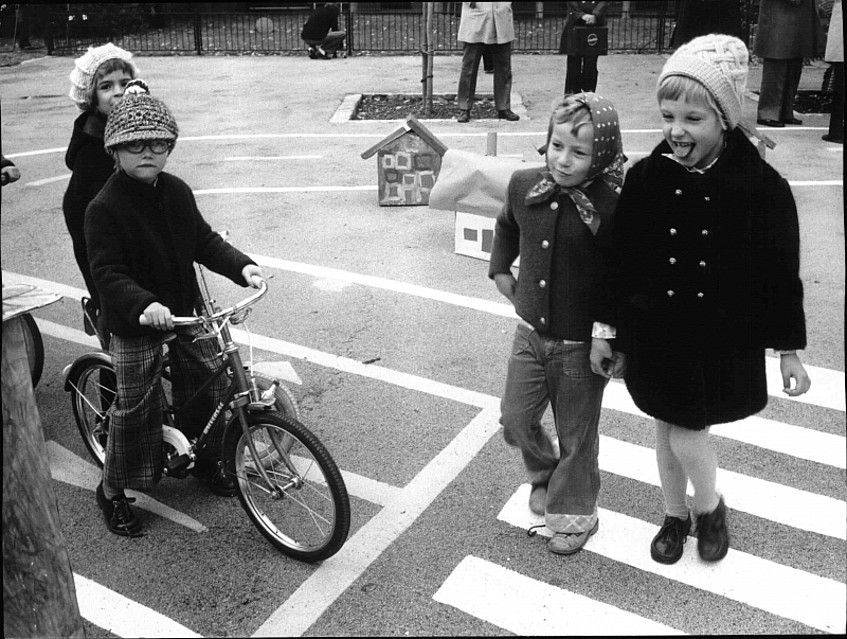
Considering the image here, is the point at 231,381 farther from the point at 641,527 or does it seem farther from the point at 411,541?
the point at 641,527

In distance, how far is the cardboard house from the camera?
7863mm

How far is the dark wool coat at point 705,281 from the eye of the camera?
10.1 feet

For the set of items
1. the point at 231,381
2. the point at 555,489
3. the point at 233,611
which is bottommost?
the point at 233,611

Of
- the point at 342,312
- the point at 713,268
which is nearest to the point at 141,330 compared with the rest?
the point at 713,268

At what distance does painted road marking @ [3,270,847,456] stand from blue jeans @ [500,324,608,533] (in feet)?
4.13

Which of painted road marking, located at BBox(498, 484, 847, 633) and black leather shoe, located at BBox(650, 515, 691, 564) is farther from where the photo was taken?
black leather shoe, located at BBox(650, 515, 691, 564)

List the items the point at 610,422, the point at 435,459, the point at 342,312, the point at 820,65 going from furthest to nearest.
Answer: the point at 820,65, the point at 342,312, the point at 610,422, the point at 435,459

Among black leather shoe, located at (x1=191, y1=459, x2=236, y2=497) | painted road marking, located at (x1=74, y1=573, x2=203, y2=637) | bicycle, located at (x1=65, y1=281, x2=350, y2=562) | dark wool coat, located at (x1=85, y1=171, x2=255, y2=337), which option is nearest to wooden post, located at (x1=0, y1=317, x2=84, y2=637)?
painted road marking, located at (x1=74, y1=573, x2=203, y2=637)

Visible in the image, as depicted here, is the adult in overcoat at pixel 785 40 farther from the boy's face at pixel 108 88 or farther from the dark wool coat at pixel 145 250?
the dark wool coat at pixel 145 250

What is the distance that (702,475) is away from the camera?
11.4 ft

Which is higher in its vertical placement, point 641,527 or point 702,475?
point 702,475

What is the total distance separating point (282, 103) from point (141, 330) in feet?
35.5

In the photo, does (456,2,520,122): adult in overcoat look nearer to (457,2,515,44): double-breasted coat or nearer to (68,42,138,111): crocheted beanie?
(457,2,515,44): double-breasted coat

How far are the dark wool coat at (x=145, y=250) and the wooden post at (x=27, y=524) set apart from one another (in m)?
0.69
